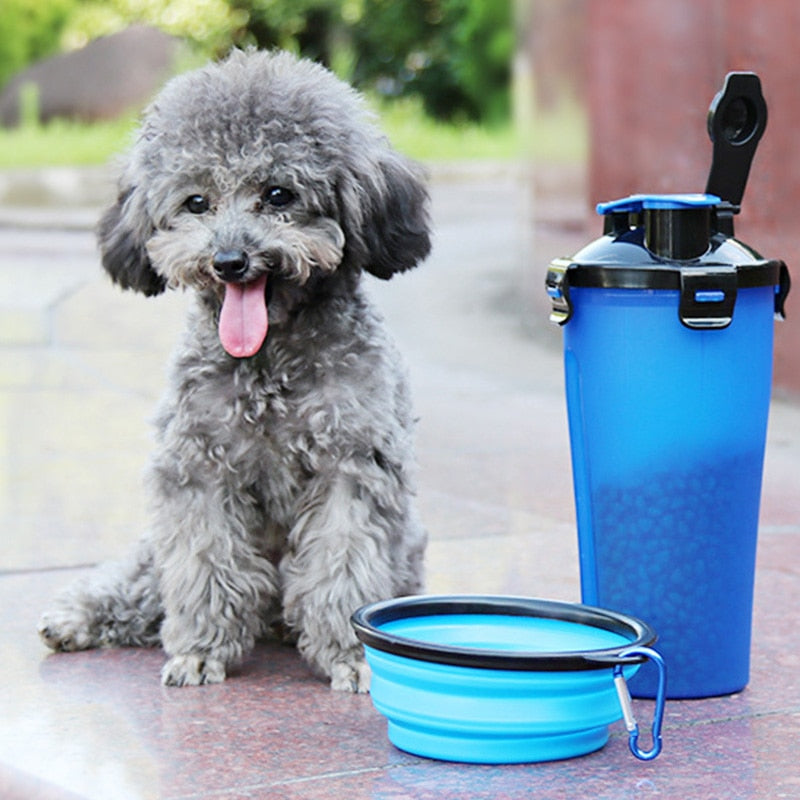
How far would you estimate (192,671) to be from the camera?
166 inches

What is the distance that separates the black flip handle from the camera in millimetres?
4047

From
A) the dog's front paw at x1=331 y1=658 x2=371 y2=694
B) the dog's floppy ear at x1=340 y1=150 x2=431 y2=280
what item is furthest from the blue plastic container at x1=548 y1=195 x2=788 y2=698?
the dog's front paw at x1=331 y1=658 x2=371 y2=694

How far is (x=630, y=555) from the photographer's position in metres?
4.02

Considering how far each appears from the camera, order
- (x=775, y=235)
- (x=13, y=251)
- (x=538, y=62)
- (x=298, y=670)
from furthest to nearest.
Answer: (x=13, y=251) → (x=538, y=62) → (x=775, y=235) → (x=298, y=670)

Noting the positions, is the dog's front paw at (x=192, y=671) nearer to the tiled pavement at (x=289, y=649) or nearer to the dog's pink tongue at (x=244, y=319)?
the tiled pavement at (x=289, y=649)

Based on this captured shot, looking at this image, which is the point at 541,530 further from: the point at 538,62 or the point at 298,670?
the point at 538,62

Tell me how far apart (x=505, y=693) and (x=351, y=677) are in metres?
0.78

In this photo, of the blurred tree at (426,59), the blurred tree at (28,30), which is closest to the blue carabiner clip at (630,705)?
the blurred tree at (426,59)

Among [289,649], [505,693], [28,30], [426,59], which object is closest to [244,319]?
[289,649]

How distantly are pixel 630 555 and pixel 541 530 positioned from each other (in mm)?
1936

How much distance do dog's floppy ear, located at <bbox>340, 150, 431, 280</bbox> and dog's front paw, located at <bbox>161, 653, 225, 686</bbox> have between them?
1082 mm

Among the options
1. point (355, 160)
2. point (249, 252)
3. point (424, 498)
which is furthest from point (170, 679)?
point (424, 498)

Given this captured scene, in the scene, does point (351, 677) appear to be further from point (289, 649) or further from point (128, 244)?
point (128, 244)

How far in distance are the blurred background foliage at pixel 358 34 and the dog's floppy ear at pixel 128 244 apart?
61.3 feet
